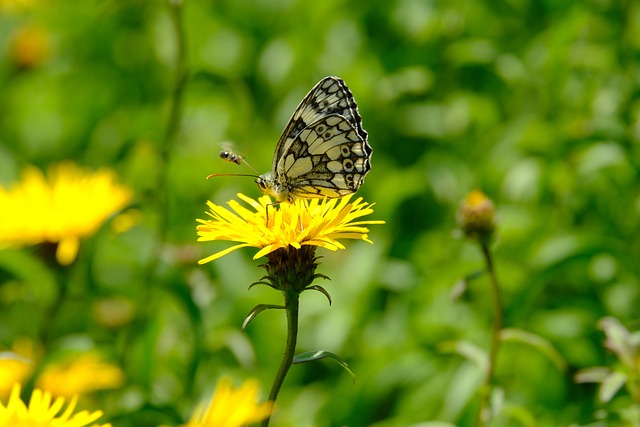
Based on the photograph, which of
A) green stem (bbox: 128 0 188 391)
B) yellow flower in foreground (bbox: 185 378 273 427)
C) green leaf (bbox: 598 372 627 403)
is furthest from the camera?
green stem (bbox: 128 0 188 391)

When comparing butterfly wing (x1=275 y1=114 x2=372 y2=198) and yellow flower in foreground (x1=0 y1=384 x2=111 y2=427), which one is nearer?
yellow flower in foreground (x1=0 y1=384 x2=111 y2=427)

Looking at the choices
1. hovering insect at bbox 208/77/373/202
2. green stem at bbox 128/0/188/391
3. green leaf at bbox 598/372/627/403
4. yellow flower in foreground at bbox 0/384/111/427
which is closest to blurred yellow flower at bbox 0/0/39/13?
green stem at bbox 128/0/188/391

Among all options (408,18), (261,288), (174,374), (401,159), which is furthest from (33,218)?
Result: (408,18)

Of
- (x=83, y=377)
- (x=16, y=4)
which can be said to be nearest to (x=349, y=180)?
(x=83, y=377)

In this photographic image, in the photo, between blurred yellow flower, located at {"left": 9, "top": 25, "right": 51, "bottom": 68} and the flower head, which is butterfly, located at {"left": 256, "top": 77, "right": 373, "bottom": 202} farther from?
blurred yellow flower, located at {"left": 9, "top": 25, "right": 51, "bottom": 68}

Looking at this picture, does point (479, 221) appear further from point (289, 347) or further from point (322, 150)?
point (289, 347)

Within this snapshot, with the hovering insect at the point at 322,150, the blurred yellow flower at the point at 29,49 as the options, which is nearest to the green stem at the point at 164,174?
the hovering insect at the point at 322,150
